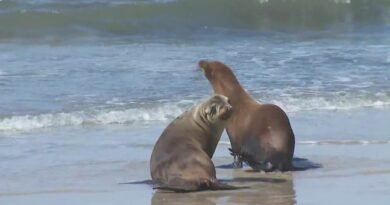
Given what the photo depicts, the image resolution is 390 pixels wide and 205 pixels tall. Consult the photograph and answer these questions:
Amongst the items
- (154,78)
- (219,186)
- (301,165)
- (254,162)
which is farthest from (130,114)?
(219,186)

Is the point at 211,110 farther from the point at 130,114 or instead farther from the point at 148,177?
the point at 130,114

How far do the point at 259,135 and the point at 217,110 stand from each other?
0.57 m

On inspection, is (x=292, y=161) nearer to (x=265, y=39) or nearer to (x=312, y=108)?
(x=312, y=108)

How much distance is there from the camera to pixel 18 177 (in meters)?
7.30

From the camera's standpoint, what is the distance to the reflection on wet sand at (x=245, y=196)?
20.7ft

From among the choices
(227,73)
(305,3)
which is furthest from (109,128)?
(305,3)

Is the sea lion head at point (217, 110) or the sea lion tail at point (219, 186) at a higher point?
the sea lion head at point (217, 110)

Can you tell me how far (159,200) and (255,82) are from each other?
5.29 metres

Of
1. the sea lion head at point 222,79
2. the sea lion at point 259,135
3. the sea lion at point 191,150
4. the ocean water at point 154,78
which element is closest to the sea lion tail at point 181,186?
the sea lion at point 191,150

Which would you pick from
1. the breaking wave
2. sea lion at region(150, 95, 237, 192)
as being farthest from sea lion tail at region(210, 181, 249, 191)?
the breaking wave

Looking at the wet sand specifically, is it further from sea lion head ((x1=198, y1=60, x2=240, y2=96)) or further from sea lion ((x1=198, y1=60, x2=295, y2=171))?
sea lion head ((x1=198, y1=60, x2=240, y2=96))

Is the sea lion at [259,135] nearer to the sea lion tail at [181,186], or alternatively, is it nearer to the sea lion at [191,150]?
the sea lion at [191,150]

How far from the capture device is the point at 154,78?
11.8 m

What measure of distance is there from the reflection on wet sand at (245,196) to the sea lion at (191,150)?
0.21ft
